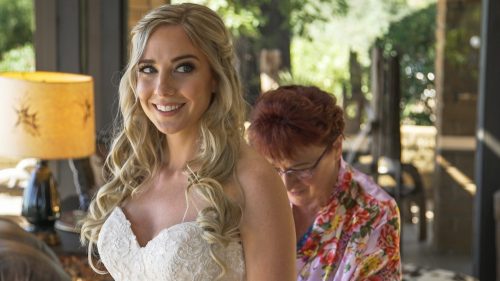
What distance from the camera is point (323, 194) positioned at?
7.11ft

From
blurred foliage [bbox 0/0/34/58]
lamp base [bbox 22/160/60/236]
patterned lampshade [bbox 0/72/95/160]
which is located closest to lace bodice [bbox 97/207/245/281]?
patterned lampshade [bbox 0/72/95/160]

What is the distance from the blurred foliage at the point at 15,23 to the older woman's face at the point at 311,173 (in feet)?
10.2

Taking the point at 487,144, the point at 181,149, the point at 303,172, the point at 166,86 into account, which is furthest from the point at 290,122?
the point at 487,144

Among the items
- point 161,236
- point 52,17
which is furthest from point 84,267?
point 161,236

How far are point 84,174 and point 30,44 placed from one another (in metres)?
1.18

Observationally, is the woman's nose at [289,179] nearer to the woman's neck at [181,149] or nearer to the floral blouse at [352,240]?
the floral blouse at [352,240]

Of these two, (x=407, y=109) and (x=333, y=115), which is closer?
(x=333, y=115)

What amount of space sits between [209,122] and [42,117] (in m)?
1.85

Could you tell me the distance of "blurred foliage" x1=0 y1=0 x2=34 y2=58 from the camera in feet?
16.1

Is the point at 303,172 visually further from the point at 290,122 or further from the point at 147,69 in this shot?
the point at 147,69

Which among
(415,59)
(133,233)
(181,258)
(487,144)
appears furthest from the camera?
(415,59)

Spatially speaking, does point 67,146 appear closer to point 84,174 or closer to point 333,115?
point 84,174

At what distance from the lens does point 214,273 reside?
155cm

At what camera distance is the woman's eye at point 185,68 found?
1.59 m
